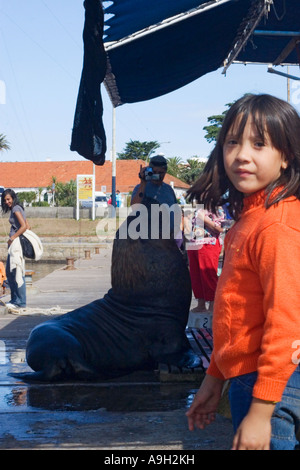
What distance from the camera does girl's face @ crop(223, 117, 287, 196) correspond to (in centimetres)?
215

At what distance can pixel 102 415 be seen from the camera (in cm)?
425

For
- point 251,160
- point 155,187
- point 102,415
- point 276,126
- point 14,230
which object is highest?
→ point 276,126

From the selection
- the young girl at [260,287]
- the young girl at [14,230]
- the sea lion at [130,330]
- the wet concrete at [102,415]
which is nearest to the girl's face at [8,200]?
the young girl at [14,230]

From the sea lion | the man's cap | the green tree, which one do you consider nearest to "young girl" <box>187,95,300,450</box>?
the sea lion

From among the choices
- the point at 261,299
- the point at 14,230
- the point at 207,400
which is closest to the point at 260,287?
the point at 261,299

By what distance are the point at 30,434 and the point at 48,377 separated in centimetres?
117

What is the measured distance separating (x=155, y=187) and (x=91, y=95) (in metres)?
0.94

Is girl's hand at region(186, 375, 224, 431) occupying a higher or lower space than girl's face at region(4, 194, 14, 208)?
lower

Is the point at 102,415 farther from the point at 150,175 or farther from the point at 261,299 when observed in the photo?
the point at 261,299

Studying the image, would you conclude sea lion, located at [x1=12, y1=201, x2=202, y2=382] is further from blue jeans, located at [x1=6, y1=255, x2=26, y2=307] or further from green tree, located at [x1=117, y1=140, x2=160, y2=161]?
green tree, located at [x1=117, y1=140, x2=160, y2=161]

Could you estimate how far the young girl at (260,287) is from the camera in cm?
191

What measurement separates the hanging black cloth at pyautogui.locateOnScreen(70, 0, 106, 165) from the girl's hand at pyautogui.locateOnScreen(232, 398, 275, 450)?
10.6 feet

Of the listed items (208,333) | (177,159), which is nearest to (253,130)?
(208,333)
